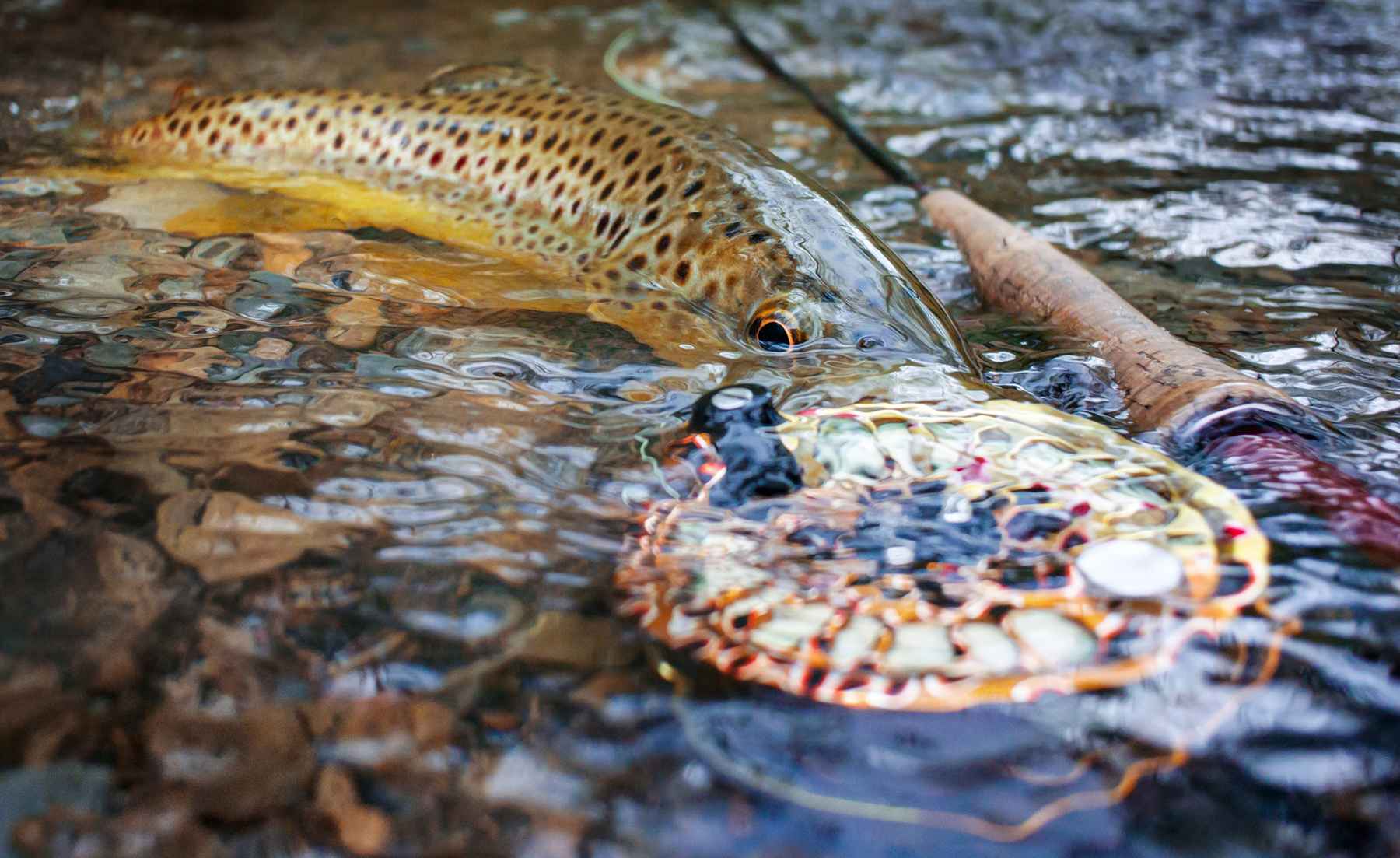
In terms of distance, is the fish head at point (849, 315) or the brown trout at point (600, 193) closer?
the fish head at point (849, 315)

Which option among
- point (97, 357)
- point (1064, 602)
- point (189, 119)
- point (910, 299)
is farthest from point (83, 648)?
point (189, 119)

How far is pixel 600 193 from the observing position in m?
3.19

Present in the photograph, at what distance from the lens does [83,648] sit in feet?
4.90

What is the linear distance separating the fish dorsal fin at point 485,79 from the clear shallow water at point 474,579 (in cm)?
89

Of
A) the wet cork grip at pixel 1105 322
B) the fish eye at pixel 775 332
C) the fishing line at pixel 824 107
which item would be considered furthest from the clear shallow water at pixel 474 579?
the fishing line at pixel 824 107

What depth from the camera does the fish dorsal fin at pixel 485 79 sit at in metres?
3.77

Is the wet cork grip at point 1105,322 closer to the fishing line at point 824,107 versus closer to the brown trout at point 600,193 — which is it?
the brown trout at point 600,193

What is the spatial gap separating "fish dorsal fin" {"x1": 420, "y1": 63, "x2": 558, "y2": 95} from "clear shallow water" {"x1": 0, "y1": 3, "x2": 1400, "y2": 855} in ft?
2.93

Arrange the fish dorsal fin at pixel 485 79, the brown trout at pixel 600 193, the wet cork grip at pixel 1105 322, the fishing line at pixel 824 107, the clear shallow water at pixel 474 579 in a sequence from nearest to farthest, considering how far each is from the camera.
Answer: the clear shallow water at pixel 474 579
the wet cork grip at pixel 1105 322
the brown trout at pixel 600 193
the fish dorsal fin at pixel 485 79
the fishing line at pixel 824 107

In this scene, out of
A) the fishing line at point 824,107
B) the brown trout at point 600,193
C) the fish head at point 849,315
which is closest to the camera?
the fish head at point 849,315

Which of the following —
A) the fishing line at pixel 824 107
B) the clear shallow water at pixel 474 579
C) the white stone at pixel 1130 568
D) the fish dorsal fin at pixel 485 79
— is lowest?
the clear shallow water at pixel 474 579

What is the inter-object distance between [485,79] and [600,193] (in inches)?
37.8

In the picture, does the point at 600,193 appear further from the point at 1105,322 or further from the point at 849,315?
the point at 1105,322

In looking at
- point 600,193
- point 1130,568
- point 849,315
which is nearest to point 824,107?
point 600,193
